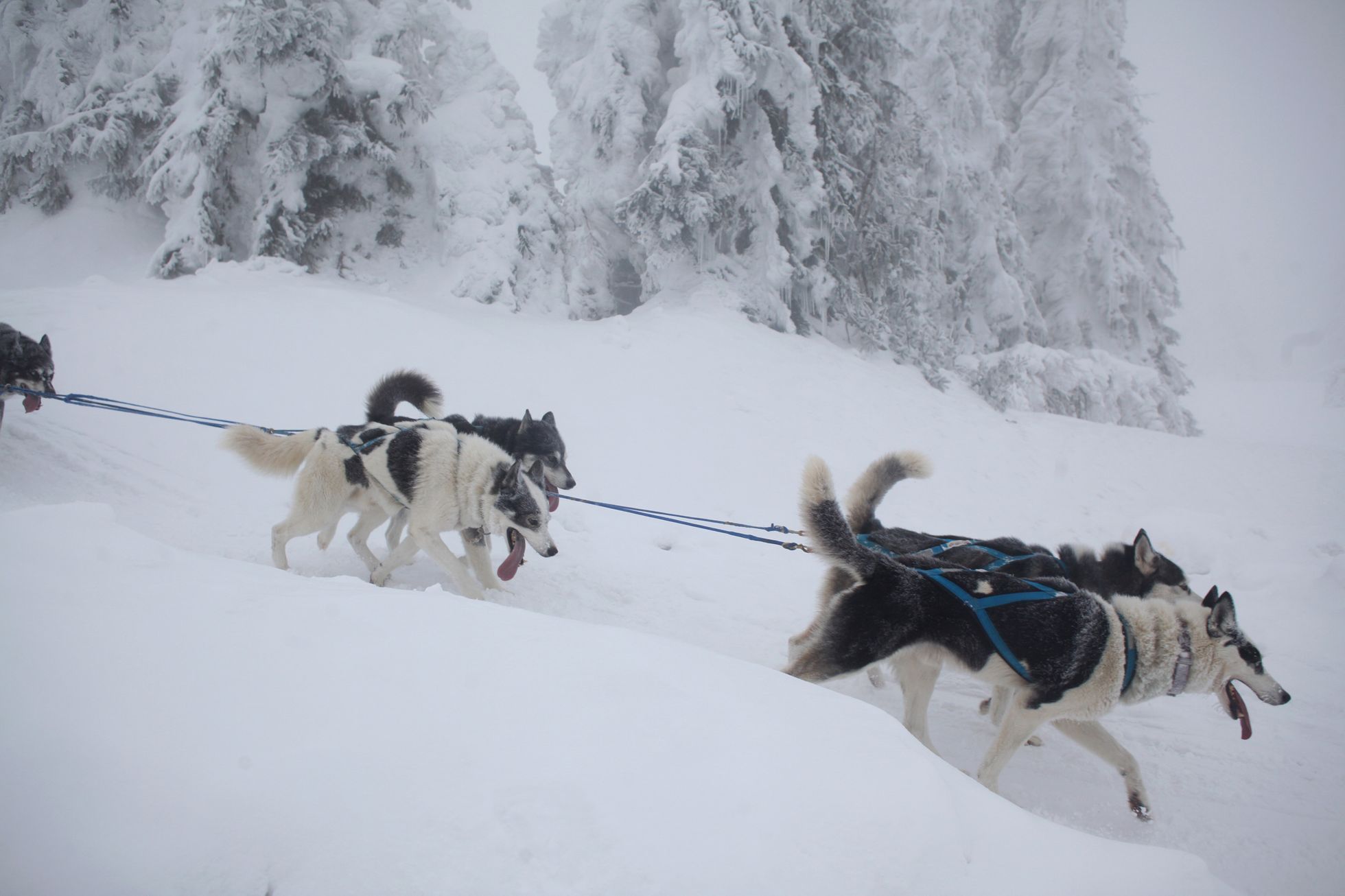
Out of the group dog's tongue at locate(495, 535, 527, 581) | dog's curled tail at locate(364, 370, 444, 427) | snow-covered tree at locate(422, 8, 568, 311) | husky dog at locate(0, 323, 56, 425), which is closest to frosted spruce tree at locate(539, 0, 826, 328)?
snow-covered tree at locate(422, 8, 568, 311)

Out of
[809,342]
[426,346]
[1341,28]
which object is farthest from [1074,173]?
[426,346]

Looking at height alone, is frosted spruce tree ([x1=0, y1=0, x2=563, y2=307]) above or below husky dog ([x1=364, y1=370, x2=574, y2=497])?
above

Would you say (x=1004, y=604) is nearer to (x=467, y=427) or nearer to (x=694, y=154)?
(x=467, y=427)

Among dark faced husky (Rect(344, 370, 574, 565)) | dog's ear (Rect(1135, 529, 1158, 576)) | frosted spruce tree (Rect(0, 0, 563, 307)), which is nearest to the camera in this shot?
dog's ear (Rect(1135, 529, 1158, 576))

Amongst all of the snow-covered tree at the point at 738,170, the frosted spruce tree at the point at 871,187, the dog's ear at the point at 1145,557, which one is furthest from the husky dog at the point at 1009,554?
the frosted spruce tree at the point at 871,187

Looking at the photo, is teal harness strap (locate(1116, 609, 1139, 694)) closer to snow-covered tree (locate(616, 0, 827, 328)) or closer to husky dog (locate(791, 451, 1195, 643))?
husky dog (locate(791, 451, 1195, 643))

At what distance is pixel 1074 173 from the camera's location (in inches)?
690

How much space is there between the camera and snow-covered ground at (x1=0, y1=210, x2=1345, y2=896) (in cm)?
117

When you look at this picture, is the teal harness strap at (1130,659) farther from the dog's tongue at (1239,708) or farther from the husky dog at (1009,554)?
the husky dog at (1009,554)

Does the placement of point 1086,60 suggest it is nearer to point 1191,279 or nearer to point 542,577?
point 542,577

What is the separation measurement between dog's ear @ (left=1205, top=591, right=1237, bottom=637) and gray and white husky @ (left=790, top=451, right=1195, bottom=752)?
0.69m

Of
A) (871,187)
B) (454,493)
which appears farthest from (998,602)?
(871,187)

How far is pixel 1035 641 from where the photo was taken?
8.57ft

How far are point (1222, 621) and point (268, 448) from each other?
5.51 m
